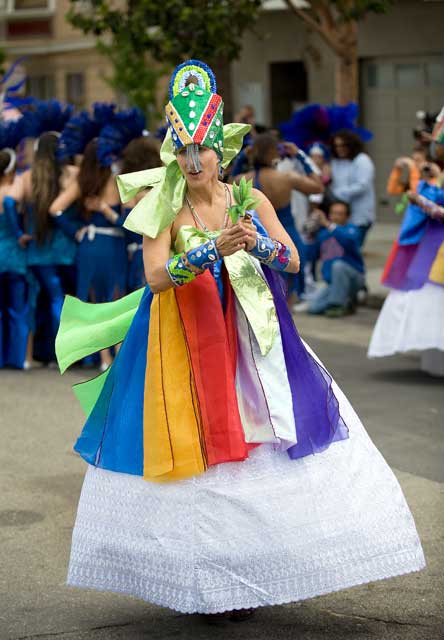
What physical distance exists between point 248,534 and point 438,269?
5300mm

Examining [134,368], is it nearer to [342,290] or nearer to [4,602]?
[4,602]

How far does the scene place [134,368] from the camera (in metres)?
4.64

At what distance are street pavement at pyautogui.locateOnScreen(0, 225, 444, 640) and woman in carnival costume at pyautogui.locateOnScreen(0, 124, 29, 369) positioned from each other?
2.00 ft

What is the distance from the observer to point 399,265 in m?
9.73

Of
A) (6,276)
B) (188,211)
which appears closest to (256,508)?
(188,211)

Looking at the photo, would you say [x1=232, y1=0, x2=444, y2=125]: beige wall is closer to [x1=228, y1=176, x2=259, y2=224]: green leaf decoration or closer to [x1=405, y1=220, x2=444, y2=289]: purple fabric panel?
[x1=405, y1=220, x2=444, y2=289]: purple fabric panel

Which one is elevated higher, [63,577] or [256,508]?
[256,508]

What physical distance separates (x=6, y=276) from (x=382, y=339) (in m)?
3.19

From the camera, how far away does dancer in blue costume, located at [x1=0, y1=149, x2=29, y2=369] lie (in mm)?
10609

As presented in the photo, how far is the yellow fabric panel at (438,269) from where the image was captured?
935 cm

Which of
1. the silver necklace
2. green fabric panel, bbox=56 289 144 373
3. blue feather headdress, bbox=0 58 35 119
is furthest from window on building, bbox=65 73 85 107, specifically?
the silver necklace

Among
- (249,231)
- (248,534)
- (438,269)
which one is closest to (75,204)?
(438,269)

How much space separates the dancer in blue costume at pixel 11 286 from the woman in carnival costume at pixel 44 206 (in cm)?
8

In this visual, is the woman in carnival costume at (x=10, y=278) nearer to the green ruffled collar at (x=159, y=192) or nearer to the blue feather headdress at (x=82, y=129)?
the blue feather headdress at (x=82, y=129)
